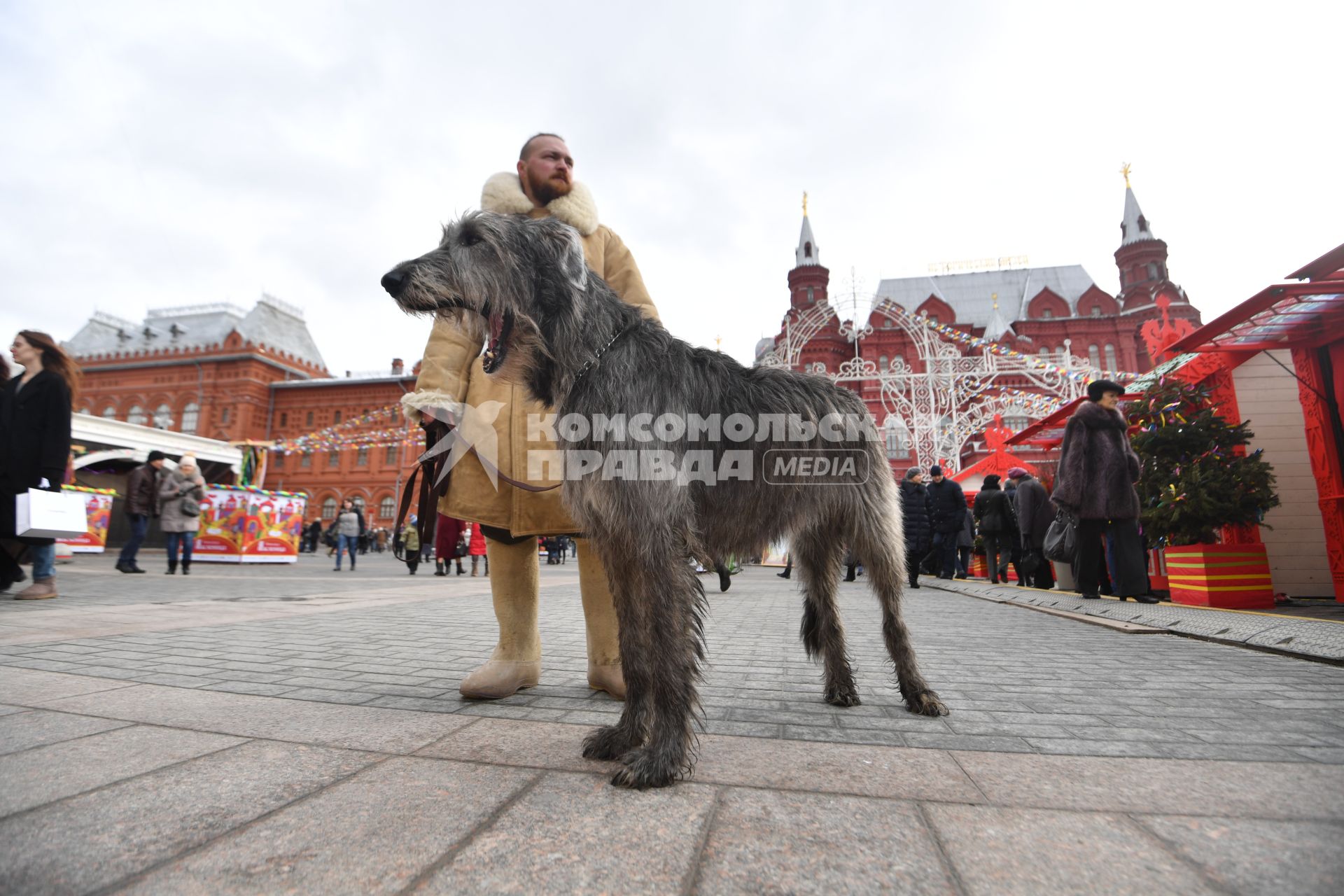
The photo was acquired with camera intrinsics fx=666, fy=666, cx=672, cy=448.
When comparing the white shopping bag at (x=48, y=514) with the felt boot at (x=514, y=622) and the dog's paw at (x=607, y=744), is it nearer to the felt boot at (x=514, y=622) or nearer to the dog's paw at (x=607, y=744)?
the felt boot at (x=514, y=622)

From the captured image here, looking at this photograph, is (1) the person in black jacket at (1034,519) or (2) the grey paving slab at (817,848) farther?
(1) the person in black jacket at (1034,519)

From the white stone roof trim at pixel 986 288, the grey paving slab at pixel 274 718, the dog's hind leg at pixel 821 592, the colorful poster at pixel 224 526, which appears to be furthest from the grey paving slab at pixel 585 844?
the white stone roof trim at pixel 986 288

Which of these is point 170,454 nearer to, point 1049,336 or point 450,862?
point 450,862

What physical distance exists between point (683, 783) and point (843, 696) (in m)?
1.25

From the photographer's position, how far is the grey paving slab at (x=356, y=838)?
128cm

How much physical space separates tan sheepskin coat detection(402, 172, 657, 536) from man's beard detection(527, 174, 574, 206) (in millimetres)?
43

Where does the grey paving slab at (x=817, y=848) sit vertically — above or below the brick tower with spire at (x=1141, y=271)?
below

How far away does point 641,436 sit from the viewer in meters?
2.17

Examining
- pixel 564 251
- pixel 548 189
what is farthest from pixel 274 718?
pixel 548 189

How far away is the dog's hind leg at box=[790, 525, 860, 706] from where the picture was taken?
3.03 metres

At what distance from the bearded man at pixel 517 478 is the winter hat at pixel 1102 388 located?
6.16 meters

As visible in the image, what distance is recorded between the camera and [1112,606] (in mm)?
6652

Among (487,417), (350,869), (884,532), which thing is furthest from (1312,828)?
(487,417)

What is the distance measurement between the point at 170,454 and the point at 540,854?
38497 mm
